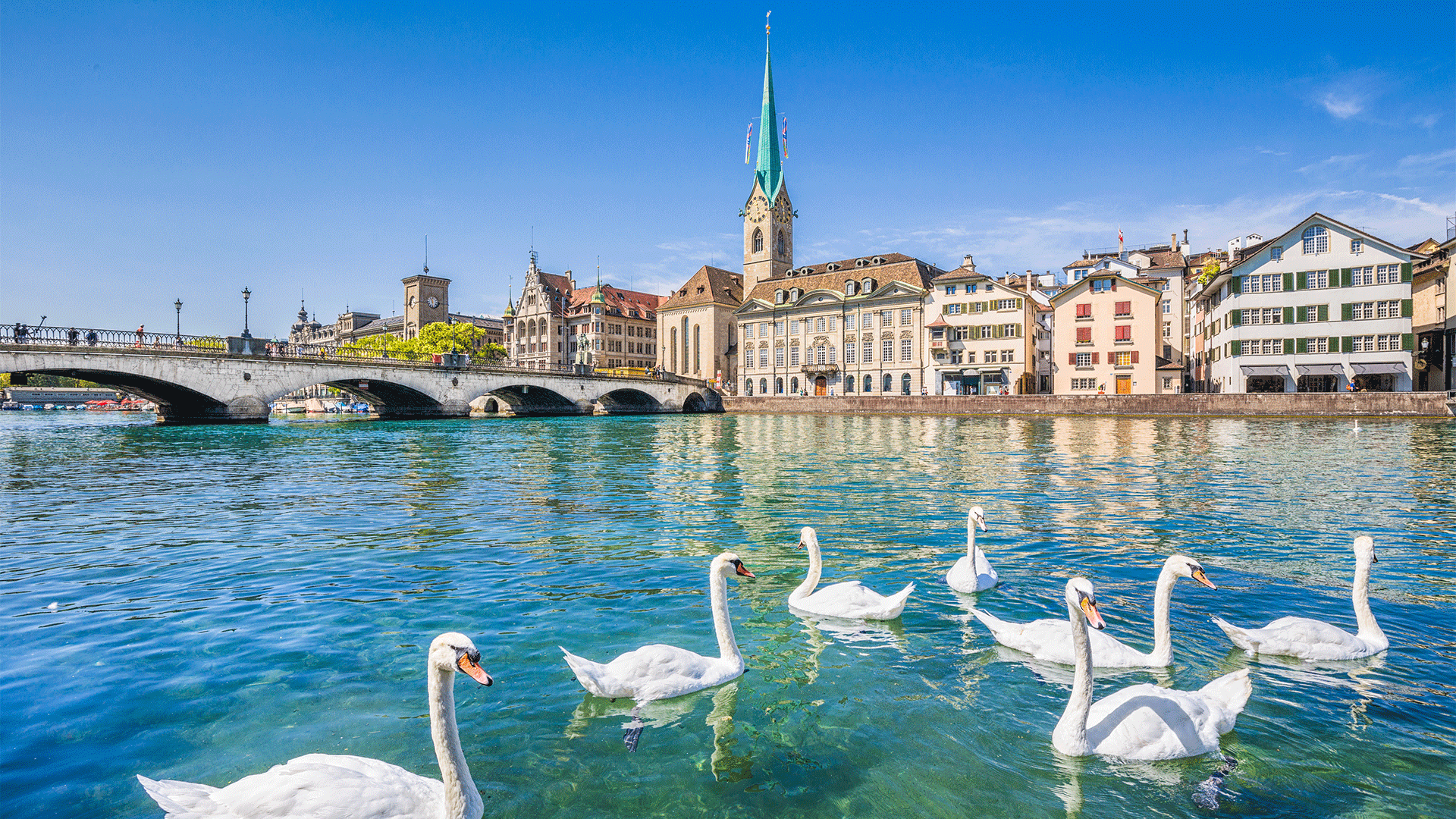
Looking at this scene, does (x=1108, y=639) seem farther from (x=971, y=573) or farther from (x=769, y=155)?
(x=769, y=155)

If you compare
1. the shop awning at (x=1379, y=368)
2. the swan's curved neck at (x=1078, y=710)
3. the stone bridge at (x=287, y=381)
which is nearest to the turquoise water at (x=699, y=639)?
the swan's curved neck at (x=1078, y=710)

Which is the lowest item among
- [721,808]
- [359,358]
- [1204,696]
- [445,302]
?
[721,808]

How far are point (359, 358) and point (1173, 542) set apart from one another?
53.1 m

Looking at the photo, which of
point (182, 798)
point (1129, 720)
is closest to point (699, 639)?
point (1129, 720)

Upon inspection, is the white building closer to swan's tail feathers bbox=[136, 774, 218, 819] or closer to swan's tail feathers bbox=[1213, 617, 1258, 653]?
swan's tail feathers bbox=[1213, 617, 1258, 653]

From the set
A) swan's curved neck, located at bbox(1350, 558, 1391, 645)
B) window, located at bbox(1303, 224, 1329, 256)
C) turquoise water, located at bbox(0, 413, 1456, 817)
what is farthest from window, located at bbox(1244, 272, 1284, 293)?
swan's curved neck, located at bbox(1350, 558, 1391, 645)

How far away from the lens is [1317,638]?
6129 millimetres

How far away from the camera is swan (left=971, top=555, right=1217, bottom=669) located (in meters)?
5.80

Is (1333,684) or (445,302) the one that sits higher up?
(445,302)

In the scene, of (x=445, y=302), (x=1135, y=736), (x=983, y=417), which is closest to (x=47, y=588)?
(x=1135, y=736)

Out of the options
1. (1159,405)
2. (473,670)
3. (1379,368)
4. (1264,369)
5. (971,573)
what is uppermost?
(1264,369)

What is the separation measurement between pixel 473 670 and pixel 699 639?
3734 millimetres

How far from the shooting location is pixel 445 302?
138 m

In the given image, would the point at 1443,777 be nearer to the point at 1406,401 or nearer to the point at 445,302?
the point at 1406,401
